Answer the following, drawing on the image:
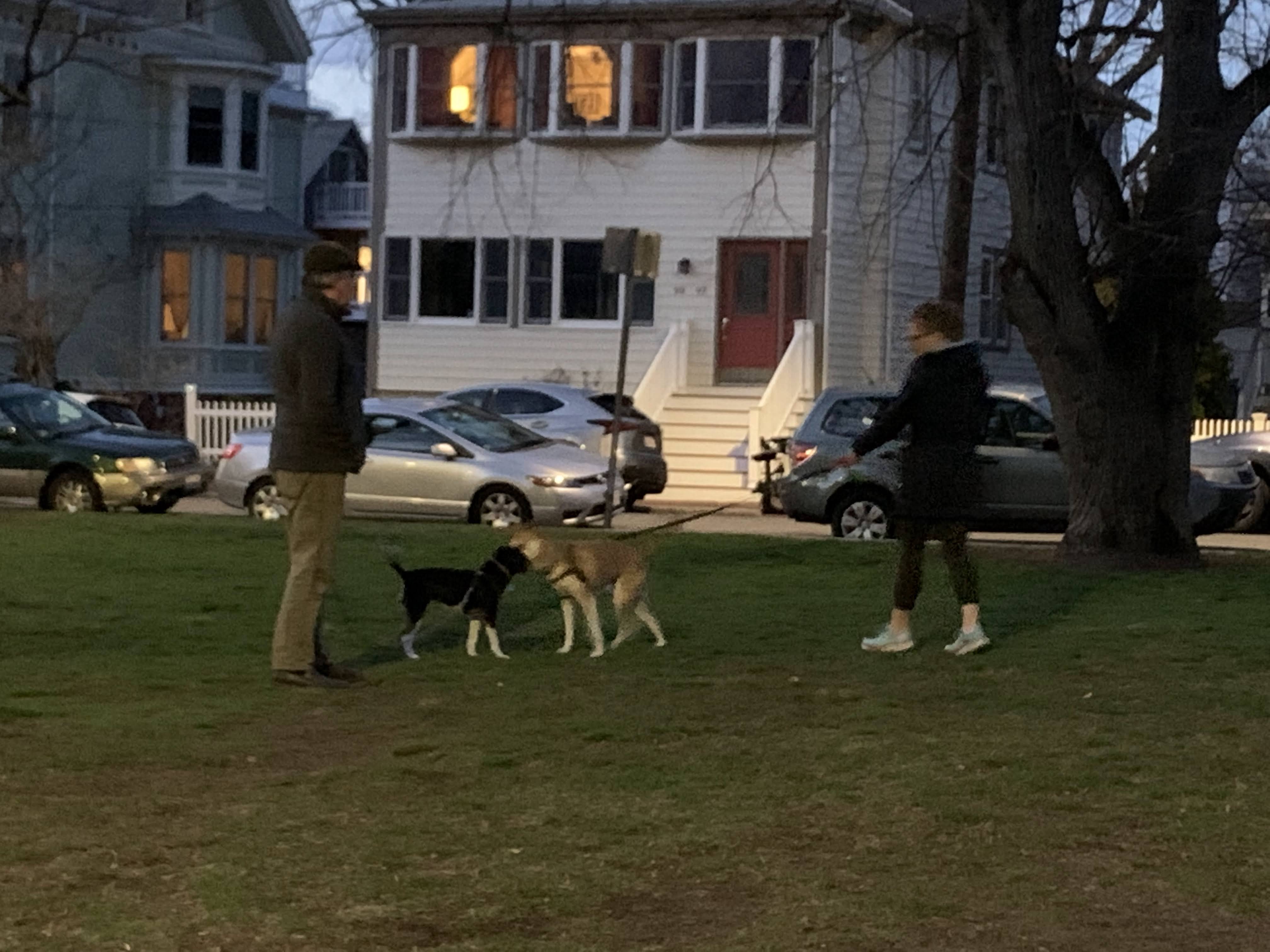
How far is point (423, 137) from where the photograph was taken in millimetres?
38531

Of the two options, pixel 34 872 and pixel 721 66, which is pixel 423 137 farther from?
pixel 34 872

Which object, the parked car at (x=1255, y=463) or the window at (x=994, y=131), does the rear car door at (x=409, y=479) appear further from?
the parked car at (x=1255, y=463)

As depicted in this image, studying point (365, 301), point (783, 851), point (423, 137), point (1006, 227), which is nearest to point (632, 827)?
point (783, 851)

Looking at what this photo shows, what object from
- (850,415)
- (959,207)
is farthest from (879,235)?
(850,415)

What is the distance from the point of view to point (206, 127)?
153 ft

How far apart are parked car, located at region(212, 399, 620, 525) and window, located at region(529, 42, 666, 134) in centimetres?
1443

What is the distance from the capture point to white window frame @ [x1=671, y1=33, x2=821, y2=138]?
117 ft

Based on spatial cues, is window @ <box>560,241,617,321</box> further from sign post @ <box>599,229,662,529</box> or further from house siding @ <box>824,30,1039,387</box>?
sign post @ <box>599,229,662,529</box>

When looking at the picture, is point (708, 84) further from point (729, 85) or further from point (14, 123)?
point (14, 123)

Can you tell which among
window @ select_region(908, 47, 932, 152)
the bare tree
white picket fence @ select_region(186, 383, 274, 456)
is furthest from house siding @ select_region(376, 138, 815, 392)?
the bare tree

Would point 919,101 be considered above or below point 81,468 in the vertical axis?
above

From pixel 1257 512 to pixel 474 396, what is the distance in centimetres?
1011

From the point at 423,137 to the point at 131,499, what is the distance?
52.6 ft

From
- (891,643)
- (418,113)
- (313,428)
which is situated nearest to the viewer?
(313,428)
